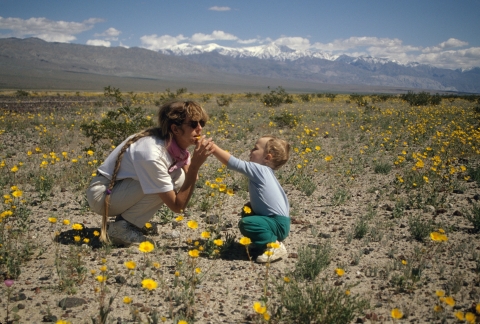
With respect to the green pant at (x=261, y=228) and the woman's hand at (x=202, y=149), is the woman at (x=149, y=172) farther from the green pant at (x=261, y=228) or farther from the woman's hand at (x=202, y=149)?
the green pant at (x=261, y=228)

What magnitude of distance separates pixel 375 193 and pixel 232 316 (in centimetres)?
378

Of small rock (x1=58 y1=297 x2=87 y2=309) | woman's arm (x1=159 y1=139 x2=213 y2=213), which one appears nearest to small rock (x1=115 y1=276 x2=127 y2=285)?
small rock (x1=58 y1=297 x2=87 y2=309)

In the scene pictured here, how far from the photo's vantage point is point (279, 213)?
3553mm

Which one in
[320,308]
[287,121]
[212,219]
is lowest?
[212,219]

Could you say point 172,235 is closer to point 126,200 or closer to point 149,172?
point 126,200

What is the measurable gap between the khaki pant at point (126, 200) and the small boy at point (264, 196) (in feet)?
3.06

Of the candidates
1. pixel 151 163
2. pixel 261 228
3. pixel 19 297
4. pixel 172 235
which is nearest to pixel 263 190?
pixel 261 228

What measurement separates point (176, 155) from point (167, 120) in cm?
40

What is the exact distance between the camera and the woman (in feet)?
11.1

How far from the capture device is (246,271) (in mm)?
3283

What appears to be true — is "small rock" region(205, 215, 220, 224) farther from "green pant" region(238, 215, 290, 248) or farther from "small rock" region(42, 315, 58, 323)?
"small rock" region(42, 315, 58, 323)

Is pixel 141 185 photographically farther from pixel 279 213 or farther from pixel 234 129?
pixel 234 129

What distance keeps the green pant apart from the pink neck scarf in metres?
0.91

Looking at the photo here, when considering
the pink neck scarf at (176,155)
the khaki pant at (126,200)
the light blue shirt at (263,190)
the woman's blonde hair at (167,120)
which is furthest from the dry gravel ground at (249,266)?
the pink neck scarf at (176,155)
